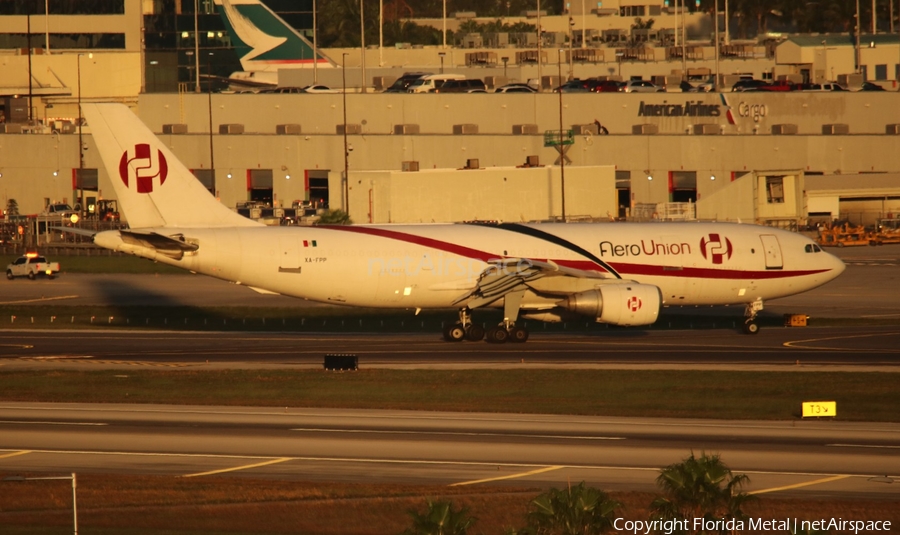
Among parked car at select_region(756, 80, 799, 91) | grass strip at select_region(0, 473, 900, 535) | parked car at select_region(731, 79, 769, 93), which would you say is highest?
parked car at select_region(731, 79, 769, 93)

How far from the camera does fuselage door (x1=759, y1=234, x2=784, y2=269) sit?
48.3 meters

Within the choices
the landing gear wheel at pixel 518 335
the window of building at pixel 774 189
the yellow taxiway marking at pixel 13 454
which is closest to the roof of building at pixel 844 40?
the window of building at pixel 774 189

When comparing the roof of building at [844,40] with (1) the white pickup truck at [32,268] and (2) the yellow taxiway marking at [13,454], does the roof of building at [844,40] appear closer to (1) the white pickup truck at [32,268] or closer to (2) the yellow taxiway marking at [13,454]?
(1) the white pickup truck at [32,268]

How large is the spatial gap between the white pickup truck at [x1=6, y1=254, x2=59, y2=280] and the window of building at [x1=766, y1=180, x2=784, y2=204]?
4838 cm

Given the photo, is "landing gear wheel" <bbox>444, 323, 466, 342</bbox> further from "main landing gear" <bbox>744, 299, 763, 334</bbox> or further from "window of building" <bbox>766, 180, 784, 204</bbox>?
"window of building" <bbox>766, 180, 784, 204</bbox>

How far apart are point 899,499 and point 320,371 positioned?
20989 mm

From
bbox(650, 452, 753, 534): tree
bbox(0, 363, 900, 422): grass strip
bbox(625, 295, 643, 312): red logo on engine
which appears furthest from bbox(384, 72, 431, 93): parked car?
bbox(650, 452, 753, 534): tree

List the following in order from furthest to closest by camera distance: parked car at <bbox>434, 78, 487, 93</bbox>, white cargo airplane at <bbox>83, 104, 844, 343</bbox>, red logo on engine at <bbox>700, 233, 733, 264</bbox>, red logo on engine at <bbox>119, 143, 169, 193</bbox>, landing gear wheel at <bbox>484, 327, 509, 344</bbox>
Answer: parked car at <bbox>434, 78, 487, 93</bbox>, red logo on engine at <bbox>700, 233, 733, 264</bbox>, landing gear wheel at <bbox>484, 327, 509, 344</bbox>, red logo on engine at <bbox>119, 143, 169, 193</bbox>, white cargo airplane at <bbox>83, 104, 844, 343</bbox>

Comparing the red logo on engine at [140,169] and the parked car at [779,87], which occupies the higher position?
the parked car at [779,87]

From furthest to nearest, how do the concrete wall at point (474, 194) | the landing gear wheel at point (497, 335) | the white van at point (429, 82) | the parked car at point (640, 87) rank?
the white van at point (429, 82), the parked car at point (640, 87), the concrete wall at point (474, 194), the landing gear wheel at point (497, 335)

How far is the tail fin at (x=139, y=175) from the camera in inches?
1741

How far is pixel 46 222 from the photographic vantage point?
89.9 metres

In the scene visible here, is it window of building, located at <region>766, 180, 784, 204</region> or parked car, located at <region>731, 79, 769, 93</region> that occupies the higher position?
parked car, located at <region>731, 79, 769, 93</region>

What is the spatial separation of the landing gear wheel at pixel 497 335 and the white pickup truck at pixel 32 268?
38739 mm
